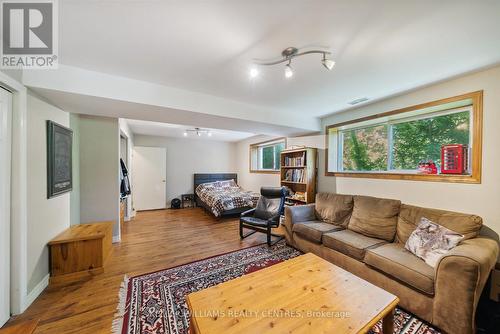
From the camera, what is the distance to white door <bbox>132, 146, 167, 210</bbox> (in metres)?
5.53

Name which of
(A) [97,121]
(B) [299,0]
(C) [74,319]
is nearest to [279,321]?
(C) [74,319]

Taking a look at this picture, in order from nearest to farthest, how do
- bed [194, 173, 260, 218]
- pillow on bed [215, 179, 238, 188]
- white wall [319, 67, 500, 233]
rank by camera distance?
1. white wall [319, 67, 500, 233]
2. bed [194, 173, 260, 218]
3. pillow on bed [215, 179, 238, 188]

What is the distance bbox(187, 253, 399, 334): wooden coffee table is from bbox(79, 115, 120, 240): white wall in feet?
8.83

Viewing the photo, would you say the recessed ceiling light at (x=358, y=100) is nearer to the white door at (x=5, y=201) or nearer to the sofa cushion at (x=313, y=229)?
the sofa cushion at (x=313, y=229)

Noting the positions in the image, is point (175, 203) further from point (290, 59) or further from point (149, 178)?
point (290, 59)

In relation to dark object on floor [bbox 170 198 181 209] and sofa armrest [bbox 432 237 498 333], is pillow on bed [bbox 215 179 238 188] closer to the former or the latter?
dark object on floor [bbox 170 198 181 209]

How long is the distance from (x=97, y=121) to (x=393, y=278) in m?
4.44

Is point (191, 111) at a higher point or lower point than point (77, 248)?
higher

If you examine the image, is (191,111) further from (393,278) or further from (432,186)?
(432,186)

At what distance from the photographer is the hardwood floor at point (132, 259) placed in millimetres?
1575

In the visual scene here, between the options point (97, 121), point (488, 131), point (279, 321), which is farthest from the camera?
point (97, 121)

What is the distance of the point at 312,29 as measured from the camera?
54.4 inches

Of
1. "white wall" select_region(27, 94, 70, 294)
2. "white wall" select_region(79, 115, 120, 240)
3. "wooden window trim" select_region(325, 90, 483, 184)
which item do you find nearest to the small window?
"wooden window trim" select_region(325, 90, 483, 184)

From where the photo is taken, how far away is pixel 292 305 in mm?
1188
